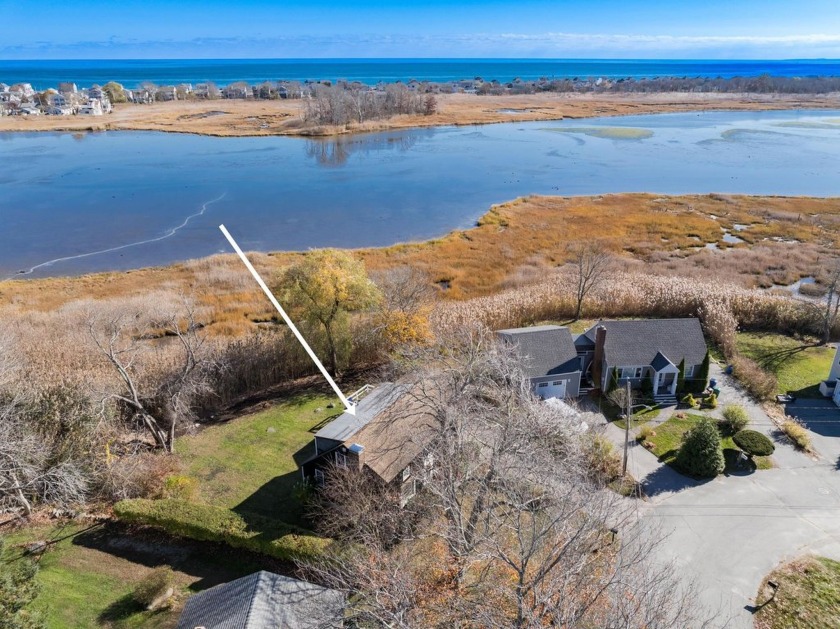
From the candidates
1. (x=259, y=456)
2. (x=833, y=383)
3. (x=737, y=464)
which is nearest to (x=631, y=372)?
(x=737, y=464)

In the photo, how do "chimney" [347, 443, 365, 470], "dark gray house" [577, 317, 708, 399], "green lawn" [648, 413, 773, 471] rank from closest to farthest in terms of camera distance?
"chimney" [347, 443, 365, 470]
"green lawn" [648, 413, 773, 471]
"dark gray house" [577, 317, 708, 399]

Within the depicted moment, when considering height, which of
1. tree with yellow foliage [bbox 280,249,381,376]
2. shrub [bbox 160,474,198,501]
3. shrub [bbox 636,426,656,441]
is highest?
tree with yellow foliage [bbox 280,249,381,376]

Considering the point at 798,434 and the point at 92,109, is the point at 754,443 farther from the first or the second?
the point at 92,109

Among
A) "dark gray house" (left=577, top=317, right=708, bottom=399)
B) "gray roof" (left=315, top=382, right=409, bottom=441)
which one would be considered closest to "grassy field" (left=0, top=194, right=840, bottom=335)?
"dark gray house" (left=577, top=317, right=708, bottom=399)

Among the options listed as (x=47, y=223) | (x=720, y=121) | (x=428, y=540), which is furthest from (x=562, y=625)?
(x=720, y=121)

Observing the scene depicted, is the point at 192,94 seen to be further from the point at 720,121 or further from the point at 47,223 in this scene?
the point at 720,121

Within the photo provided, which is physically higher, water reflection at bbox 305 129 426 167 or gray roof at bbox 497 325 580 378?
water reflection at bbox 305 129 426 167

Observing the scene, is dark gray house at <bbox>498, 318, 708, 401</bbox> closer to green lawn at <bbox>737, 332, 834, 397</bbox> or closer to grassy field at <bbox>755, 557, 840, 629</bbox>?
green lawn at <bbox>737, 332, 834, 397</bbox>
